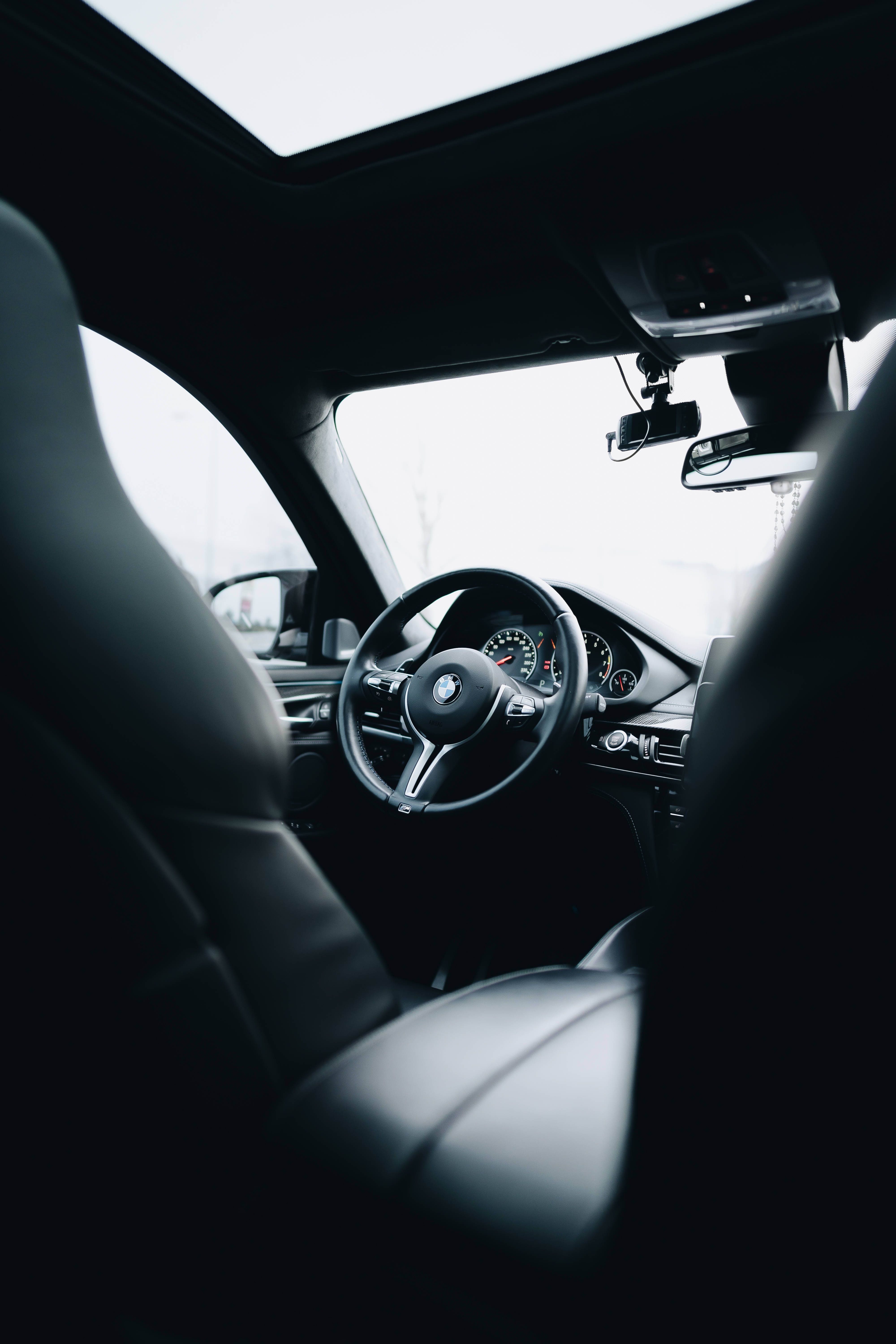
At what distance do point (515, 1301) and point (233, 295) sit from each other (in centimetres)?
258

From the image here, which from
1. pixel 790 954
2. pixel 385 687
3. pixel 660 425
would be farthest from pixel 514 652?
pixel 790 954

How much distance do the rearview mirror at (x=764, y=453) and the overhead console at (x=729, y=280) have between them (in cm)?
25

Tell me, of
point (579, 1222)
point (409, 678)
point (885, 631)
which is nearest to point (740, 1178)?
point (579, 1222)

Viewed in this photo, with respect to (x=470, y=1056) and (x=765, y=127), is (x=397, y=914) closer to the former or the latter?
(x=470, y=1056)

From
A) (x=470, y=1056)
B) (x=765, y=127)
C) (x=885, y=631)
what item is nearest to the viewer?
(x=885, y=631)

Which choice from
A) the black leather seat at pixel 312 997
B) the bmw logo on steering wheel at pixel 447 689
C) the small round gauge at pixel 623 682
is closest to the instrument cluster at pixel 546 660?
the small round gauge at pixel 623 682

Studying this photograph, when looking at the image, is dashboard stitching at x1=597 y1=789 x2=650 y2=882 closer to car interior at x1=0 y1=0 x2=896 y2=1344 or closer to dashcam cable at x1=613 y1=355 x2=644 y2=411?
car interior at x1=0 y1=0 x2=896 y2=1344

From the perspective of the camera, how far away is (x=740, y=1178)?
1.72 feet

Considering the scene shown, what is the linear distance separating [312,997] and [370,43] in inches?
75.9

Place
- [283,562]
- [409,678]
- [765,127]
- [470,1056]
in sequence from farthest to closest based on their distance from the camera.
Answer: [283,562]
[409,678]
[765,127]
[470,1056]

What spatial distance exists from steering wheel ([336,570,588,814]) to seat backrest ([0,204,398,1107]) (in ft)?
3.51

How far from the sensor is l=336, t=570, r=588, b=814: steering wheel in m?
1.82

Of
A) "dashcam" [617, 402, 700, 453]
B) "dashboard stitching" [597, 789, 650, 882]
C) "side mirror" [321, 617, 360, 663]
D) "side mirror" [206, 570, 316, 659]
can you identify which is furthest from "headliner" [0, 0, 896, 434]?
"dashboard stitching" [597, 789, 650, 882]

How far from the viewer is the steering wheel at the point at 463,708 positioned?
182 cm
